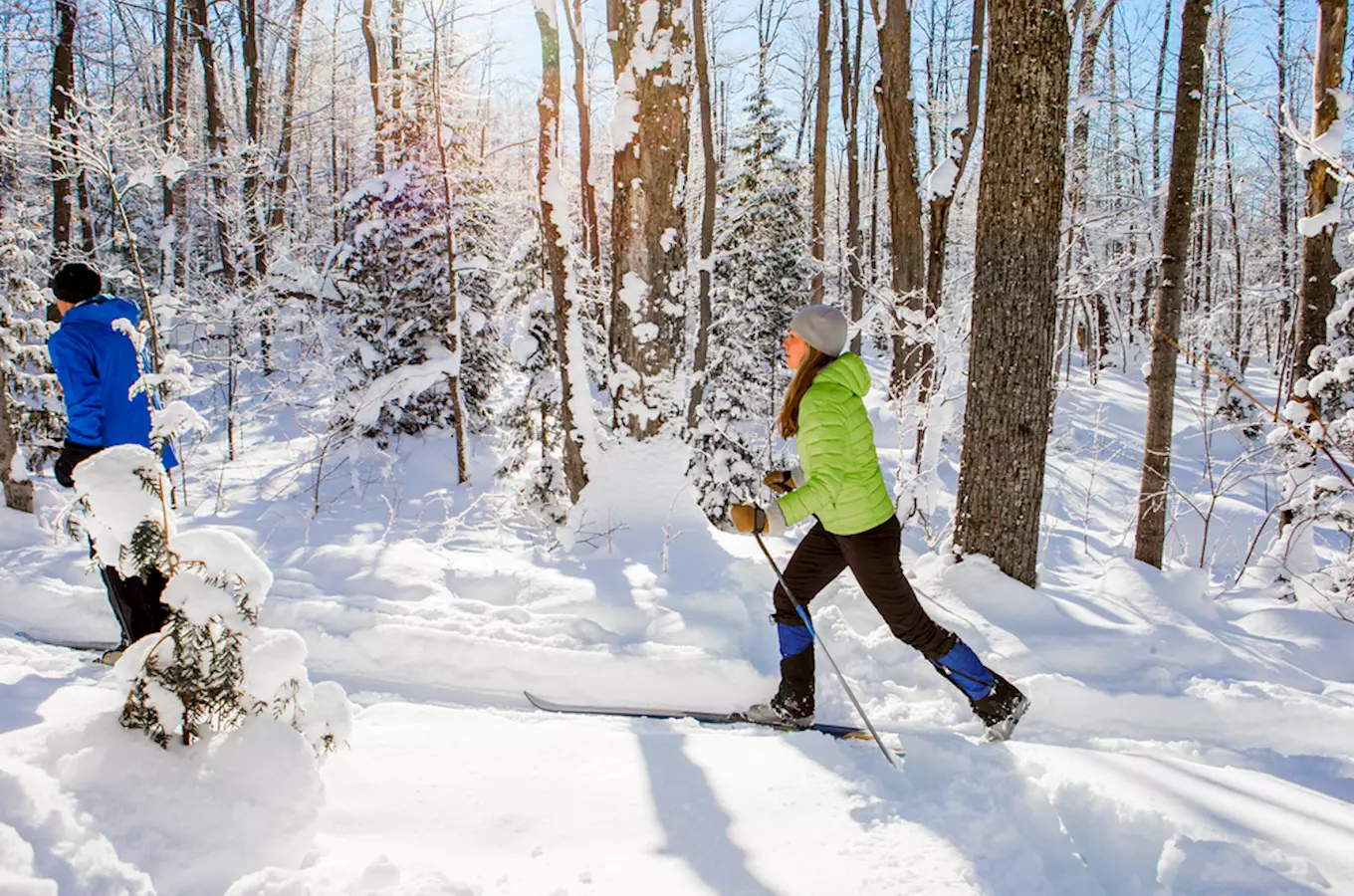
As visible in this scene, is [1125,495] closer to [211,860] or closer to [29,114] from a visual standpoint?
[211,860]

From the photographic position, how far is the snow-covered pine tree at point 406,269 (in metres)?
13.4

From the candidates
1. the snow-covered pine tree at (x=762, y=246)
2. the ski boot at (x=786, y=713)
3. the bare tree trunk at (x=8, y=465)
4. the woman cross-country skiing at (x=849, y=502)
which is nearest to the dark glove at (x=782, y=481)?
the woman cross-country skiing at (x=849, y=502)

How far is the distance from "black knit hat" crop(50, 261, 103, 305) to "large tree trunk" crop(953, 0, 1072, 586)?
17.4 feet

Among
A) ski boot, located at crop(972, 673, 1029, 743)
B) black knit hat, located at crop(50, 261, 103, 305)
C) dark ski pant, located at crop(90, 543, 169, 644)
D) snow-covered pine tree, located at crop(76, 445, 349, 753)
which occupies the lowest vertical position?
ski boot, located at crop(972, 673, 1029, 743)

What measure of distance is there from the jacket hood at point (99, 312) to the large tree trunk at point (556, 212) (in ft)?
11.6

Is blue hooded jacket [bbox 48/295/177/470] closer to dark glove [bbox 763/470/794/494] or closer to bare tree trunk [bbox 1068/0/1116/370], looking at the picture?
dark glove [bbox 763/470/794/494]

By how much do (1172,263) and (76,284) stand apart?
28.1 ft

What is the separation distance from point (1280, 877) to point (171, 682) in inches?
143

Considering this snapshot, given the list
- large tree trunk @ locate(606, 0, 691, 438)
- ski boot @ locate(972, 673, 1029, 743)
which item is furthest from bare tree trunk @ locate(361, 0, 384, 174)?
ski boot @ locate(972, 673, 1029, 743)

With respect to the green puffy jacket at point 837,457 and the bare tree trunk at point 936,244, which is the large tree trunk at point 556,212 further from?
the green puffy jacket at point 837,457

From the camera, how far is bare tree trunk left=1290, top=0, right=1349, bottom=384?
23.9 feet

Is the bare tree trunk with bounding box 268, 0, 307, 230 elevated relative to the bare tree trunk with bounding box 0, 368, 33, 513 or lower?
elevated

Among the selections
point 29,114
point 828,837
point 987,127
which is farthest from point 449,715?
point 29,114

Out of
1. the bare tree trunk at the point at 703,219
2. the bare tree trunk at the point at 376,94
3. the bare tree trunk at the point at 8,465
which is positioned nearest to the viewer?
the bare tree trunk at the point at 8,465
